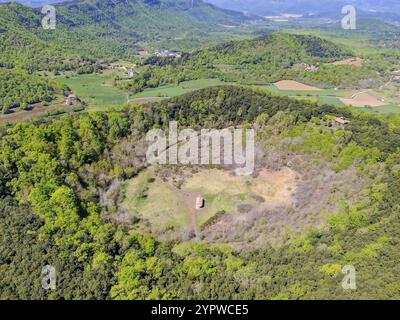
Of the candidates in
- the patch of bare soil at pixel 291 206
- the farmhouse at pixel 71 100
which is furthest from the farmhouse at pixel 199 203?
the farmhouse at pixel 71 100

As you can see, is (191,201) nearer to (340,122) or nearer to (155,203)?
(155,203)

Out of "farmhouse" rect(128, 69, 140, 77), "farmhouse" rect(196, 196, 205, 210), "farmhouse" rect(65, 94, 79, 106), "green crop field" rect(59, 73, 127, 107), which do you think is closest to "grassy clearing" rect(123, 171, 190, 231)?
"farmhouse" rect(196, 196, 205, 210)

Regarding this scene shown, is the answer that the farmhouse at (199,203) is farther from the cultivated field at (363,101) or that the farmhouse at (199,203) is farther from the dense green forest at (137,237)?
the cultivated field at (363,101)

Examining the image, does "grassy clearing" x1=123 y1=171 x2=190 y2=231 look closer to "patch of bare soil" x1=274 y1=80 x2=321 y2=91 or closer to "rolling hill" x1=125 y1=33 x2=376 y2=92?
"rolling hill" x1=125 y1=33 x2=376 y2=92

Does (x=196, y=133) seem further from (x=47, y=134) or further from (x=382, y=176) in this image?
(x=382, y=176)

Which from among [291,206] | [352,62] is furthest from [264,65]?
[291,206]
